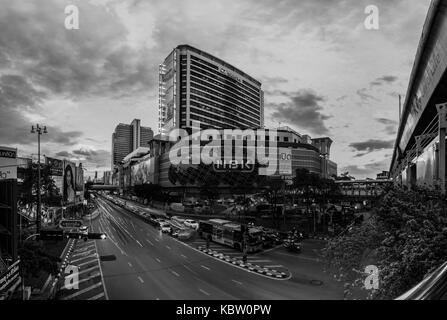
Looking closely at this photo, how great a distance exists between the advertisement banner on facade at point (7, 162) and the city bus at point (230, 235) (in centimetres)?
2442

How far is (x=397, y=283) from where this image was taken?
750 cm

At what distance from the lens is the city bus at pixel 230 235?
28902 millimetres

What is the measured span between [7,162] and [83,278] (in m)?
23.6

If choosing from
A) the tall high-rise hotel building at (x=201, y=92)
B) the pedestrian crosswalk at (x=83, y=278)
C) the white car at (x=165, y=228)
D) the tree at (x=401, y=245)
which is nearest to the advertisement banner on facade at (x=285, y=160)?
the tall high-rise hotel building at (x=201, y=92)

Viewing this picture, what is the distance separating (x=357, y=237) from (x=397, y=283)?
5012 millimetres

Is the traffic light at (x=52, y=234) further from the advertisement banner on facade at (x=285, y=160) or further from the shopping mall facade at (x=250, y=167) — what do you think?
the advertisement banner on facade at (x=285, y=160)

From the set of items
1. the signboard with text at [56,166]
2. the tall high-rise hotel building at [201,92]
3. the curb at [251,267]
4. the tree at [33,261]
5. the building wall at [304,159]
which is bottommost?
the curb at [251,267]

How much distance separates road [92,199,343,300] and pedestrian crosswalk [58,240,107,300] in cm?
53

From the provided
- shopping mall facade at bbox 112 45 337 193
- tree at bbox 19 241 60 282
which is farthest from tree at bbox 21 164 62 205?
shopping mall facade at bbox 112 45 337 193

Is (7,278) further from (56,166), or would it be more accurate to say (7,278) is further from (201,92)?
(201,92)

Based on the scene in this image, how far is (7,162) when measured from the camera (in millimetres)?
33688

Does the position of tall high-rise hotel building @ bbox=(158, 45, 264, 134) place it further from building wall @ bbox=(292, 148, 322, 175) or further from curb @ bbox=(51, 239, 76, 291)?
curb @ bbox=(51, 239, 76, 291)

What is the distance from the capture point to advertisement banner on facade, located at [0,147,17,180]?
33250 millimetres
